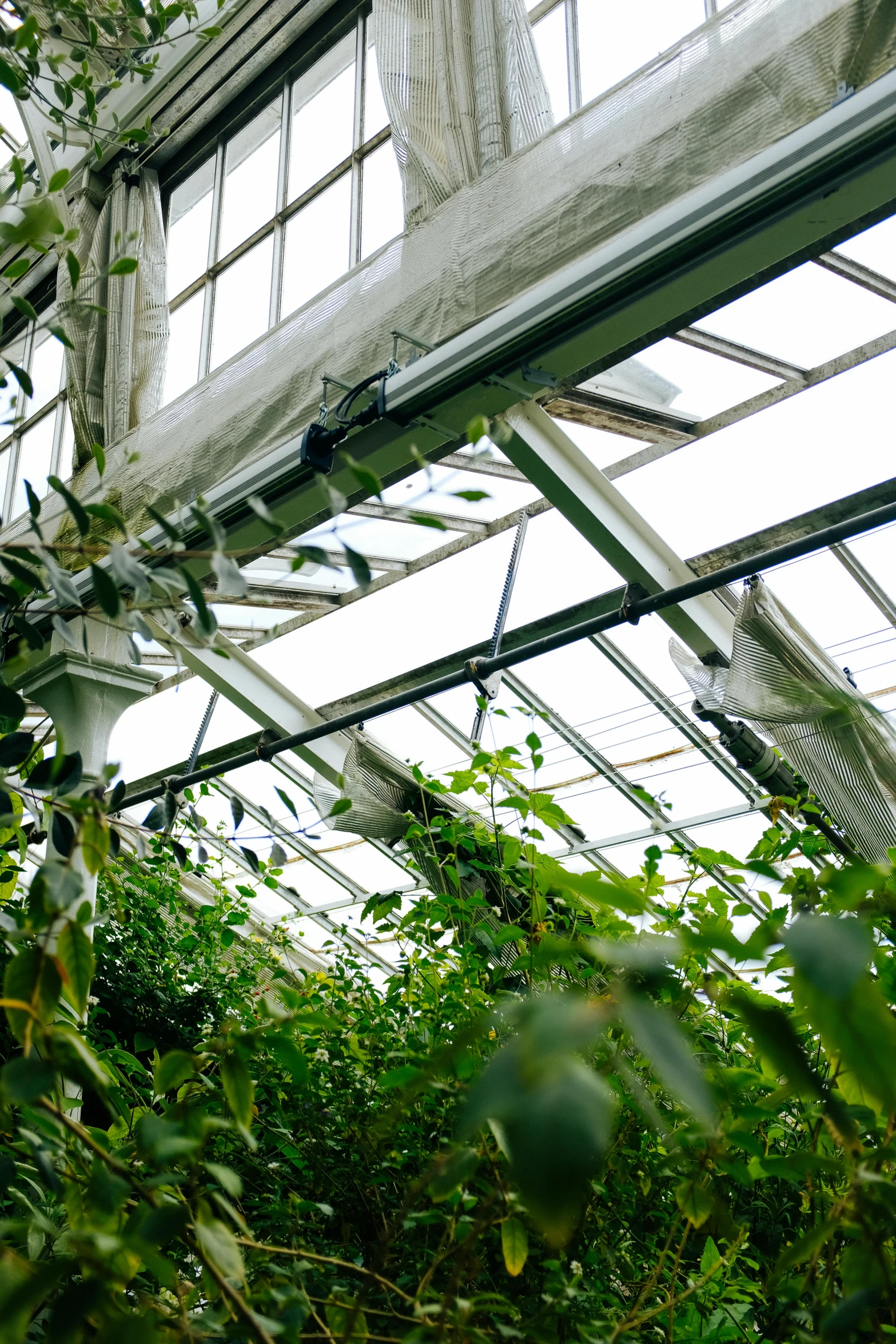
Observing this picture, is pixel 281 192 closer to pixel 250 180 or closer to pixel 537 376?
pixel 250 180

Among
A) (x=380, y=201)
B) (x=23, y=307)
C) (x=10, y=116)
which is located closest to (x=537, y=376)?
(x=380, y=201)

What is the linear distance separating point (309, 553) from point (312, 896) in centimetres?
748

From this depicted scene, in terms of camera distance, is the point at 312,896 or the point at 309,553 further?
the point at 312,896

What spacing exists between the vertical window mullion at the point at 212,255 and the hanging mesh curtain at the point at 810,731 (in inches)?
121

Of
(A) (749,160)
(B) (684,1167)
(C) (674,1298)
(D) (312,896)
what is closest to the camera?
(C) (674,1298)

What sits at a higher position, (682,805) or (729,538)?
(729,538)

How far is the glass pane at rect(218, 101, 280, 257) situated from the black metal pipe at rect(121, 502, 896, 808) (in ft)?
8.47

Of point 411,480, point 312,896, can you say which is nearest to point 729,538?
point 411,480

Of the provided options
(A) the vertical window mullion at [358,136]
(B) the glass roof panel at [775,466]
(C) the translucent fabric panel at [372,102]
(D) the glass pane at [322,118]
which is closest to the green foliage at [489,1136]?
(B) the glass roof panel at [775,466]

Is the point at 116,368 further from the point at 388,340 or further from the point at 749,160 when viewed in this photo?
the point at 749,160

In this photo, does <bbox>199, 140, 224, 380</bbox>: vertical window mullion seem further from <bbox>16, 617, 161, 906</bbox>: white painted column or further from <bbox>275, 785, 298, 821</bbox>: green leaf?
<bbox>275, 785, 298, 821</bbox>: green leaf

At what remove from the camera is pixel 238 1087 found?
794 millimetres

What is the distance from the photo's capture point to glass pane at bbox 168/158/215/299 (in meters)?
5.61

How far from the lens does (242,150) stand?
219 inches
